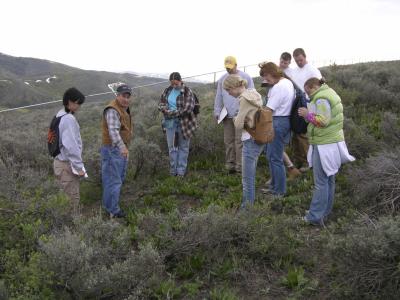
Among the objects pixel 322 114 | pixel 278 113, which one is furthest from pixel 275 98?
pixel 322 114

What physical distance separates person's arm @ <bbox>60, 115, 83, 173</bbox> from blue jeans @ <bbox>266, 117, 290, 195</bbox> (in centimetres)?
256

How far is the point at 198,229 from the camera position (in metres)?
4.39

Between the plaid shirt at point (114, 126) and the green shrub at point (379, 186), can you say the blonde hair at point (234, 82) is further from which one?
the green shrub at point (379, 186)

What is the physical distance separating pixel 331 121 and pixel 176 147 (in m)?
3.07

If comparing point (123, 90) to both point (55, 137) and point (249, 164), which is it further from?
point (249, 164)

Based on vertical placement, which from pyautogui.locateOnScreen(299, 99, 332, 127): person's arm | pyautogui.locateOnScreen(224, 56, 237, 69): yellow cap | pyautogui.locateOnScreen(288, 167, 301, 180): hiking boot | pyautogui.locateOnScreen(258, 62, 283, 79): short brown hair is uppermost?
Result: pyautogui.locateOnScreen(224, 56, 237, 69): yellow cap

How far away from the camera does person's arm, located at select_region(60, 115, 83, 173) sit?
16.1ft

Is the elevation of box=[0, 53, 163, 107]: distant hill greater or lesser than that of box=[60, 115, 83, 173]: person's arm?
greater

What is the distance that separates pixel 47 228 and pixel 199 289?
165 centimetres

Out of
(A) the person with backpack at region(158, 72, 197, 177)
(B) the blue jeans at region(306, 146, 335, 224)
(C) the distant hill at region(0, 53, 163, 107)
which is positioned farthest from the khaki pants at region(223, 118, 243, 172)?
(C) the distant hill at region(0, 53, 163, 107)

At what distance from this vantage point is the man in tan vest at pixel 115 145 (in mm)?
5477

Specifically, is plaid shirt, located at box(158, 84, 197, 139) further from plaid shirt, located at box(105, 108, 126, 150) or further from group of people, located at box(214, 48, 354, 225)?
plaid shirt, located at box(105, 108, 126, 150)

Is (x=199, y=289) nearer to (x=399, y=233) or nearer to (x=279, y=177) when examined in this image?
(x=399, y=233)

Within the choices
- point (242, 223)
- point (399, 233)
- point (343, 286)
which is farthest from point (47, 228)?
point (399, 233)
